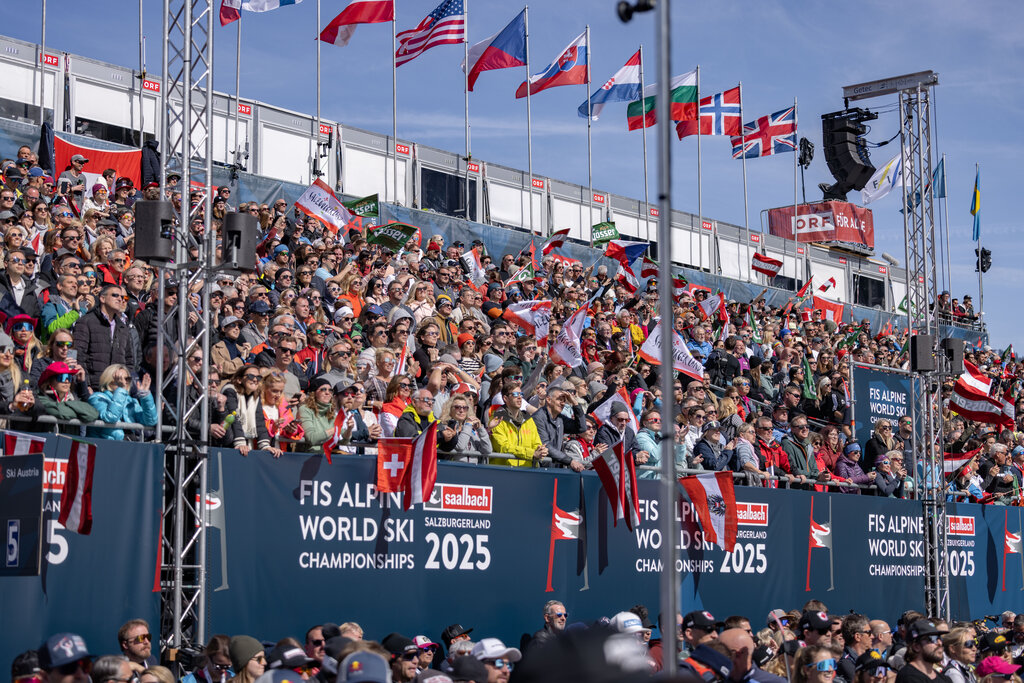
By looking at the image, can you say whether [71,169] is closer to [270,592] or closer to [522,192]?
[270,592]

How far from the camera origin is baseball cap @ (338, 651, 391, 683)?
5.98 m

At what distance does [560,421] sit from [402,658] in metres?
4.39

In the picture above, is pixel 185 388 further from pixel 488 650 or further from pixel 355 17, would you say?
pixel 355 17

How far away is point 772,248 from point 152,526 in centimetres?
3445

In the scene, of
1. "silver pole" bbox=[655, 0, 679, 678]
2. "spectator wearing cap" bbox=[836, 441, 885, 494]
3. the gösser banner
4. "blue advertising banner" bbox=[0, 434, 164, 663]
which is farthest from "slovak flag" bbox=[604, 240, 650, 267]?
"silver pole" bbox=[655, 0, 679, 678]

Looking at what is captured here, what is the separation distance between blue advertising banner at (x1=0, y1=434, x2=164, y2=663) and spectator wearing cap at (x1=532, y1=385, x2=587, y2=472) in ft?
15.0

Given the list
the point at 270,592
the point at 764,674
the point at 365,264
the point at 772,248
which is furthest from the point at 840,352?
the point at 764,674

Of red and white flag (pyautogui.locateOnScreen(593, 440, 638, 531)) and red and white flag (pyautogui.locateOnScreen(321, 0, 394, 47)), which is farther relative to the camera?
red and white flag (pyautogui.locateOnScreen(321, 0, 394, 47))

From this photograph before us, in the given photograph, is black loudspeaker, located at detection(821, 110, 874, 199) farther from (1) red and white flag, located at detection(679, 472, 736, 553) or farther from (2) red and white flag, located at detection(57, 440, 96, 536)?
(2) red and white flag, located at detection(57, 440, 96, 536)

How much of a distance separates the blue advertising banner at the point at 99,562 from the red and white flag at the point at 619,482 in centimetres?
514

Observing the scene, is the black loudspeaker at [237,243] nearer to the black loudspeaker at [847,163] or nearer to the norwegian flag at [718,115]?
the norwegian flag at [718,115]

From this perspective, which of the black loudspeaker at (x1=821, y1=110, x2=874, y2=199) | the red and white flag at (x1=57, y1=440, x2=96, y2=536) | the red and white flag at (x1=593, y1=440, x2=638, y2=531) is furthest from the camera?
the black loudspeaker at (x1=821, y1=110, x2=874, y2=199)

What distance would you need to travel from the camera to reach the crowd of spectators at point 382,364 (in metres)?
11.8

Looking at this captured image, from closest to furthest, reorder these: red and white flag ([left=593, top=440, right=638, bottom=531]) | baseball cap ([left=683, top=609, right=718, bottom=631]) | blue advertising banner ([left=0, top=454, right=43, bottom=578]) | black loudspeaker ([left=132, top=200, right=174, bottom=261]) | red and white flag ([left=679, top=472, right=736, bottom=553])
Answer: baseball cap ([left=683, top=609, right=718, bottom=631]) < blue advertising banner ([left=0, top=454, right=43, bottom=578]) < black loudspeaker ([left=132, top=200, right=174, bottom=261]) < red and white flag ([left=593, top=440, right=638, bottom=531]) < red and white flag ([left=679, top=472, right=736, bottom=553])
